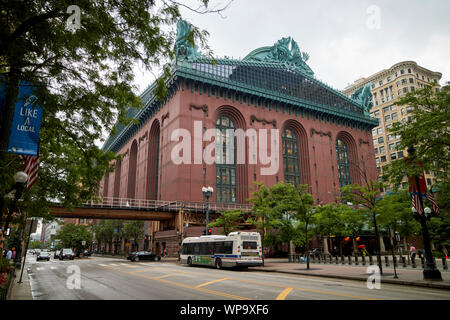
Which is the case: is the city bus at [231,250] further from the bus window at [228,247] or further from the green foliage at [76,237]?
the green foliage at [76,237]

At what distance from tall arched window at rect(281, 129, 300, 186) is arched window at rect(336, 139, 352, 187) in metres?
12.1

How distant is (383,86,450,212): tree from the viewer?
42.7 feet

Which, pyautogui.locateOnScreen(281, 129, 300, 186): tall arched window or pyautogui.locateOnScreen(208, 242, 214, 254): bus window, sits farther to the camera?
pyautogui.locateOnScreen(281, 129, 300, 186): tall arched window

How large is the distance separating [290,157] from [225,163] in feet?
50.9

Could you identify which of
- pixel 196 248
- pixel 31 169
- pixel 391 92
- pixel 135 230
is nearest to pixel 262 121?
pixel 135 230

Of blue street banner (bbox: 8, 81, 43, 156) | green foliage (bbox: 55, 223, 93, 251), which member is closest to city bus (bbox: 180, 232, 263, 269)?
blue street banner (bbox: 8, 81, 43, 156)

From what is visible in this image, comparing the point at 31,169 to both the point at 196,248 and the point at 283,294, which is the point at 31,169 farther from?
the point at 196,248

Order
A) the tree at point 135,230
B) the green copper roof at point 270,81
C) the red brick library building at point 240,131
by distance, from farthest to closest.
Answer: the tree at point 135,230 < the green copper roof at point 270,81 < the red brick library building at point 240,131

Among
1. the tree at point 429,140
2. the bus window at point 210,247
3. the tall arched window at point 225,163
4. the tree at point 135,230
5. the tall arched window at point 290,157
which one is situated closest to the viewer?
the tree at point 429,140

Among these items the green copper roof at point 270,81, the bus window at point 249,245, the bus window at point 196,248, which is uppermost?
the green copper roof at point 270,81

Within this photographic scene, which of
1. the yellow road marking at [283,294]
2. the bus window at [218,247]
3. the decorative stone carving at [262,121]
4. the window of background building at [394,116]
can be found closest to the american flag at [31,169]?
the yellow road marking at [283,294]

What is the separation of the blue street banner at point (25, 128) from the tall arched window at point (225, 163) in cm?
4340

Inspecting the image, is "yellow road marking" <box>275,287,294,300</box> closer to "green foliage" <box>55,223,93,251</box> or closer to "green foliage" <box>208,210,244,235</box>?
"green foliage" <box>208,210,244,235</box>

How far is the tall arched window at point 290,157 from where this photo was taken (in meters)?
60.1
